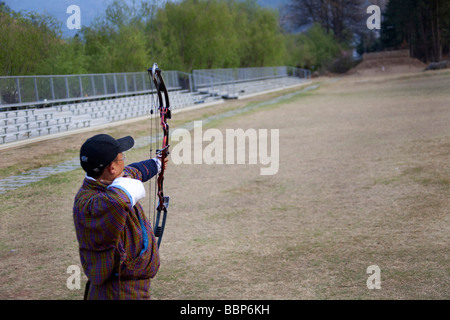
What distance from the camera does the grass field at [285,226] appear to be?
550 centimetres

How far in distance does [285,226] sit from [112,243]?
199 inches

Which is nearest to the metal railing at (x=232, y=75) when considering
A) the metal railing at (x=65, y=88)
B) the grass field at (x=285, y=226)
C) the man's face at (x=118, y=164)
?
the metal railing at (x=65, y=88)

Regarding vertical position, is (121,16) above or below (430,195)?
above

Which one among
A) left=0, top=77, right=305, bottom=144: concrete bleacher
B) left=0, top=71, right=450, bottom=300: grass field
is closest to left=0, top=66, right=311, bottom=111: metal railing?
left=0, top=77, right=305, bottom=144: concrete bleacher

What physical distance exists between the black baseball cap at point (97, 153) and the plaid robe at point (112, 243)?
104 millimetres

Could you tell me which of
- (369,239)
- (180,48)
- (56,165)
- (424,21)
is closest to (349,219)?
(369,239)

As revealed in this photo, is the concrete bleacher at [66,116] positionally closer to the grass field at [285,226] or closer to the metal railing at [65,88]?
the metal railing at [65,88]

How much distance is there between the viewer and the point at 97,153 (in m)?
2.91

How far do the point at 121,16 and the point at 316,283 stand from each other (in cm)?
3108

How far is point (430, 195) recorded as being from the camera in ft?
28.7

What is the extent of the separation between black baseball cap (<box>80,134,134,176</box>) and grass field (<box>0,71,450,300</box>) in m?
2.70
